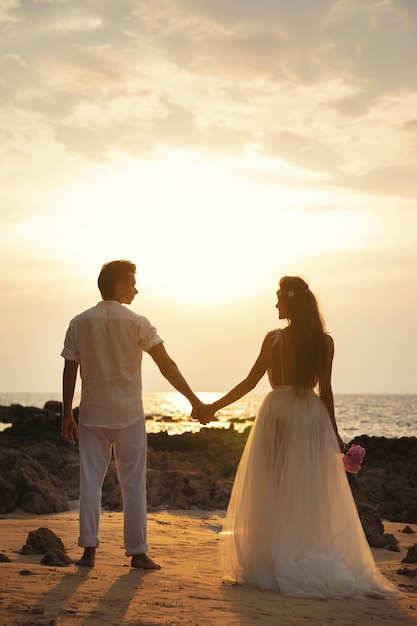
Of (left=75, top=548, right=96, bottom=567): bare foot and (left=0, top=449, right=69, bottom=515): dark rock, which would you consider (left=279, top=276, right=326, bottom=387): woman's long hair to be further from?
(left=0, top=449, right=69, bottom=515): dark rock

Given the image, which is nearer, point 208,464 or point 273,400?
point 273,400

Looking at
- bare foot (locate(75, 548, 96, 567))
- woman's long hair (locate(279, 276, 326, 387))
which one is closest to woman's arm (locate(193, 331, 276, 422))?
woman's long hair (locate(279, 276, 326, 387))

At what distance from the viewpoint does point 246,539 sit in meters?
6.71

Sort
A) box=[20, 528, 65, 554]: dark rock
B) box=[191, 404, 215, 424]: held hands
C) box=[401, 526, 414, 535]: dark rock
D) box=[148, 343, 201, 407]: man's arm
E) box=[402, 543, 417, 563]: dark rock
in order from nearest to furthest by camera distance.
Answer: box=[148, 343, 201, 407]: man's arm < box=[20, 528, 65, 554]: dark rock < box=[191, 404, 215, 424]: held hands < box=[402, 543, 417, 563]: dark rock < box=[401, 526, 414, 535]: dark rock

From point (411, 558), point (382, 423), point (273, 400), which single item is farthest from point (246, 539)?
point (382, 423)

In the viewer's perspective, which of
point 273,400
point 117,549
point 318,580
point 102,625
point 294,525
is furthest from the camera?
point 117,549

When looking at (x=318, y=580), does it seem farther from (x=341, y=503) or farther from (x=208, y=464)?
(x=208, y=464)

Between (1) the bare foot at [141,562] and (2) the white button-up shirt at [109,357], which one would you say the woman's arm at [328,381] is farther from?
(1) the bare foot at [141,562]

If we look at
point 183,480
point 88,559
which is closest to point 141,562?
point 88,559

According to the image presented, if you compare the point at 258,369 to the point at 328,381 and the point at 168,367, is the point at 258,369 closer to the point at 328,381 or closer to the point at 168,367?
the point at 328,381

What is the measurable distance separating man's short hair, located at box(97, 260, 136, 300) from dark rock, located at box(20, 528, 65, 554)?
213cm

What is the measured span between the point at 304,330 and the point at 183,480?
689cm

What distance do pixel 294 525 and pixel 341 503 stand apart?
0.46 meters

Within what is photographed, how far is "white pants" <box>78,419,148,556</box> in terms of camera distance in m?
6.68
